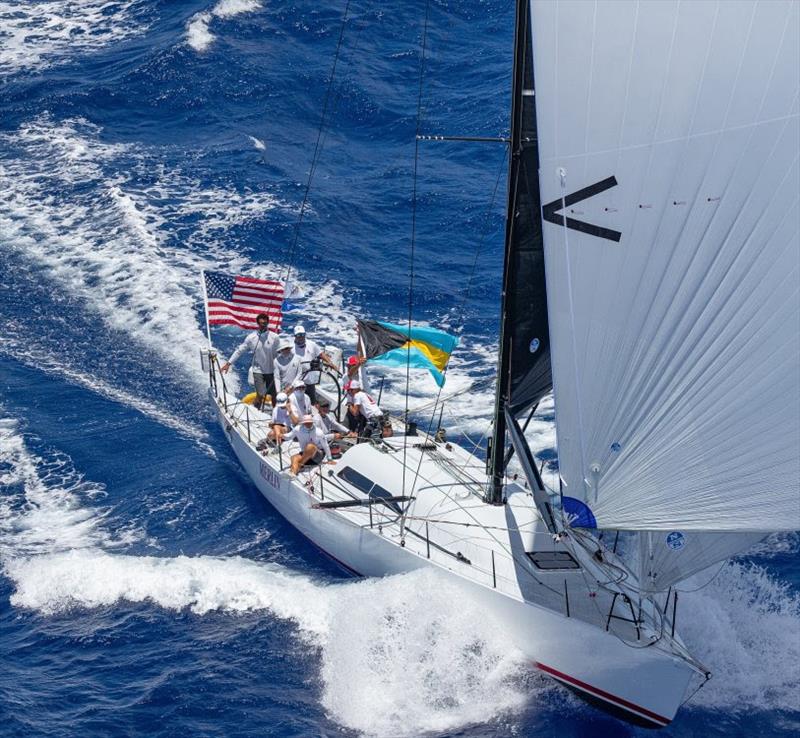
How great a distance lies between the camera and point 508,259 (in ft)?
61.3

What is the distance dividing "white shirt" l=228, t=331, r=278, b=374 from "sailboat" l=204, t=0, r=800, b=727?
7423mm

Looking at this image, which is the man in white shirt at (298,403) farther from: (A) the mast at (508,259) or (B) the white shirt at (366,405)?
(A) the mast at (508,259)

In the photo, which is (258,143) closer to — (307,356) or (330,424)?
(307,356)

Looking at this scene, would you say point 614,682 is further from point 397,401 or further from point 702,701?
point 397,401

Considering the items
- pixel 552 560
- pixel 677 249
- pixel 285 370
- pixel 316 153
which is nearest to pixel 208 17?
pixel 316 153

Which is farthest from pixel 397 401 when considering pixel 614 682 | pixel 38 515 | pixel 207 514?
pixel 614 682

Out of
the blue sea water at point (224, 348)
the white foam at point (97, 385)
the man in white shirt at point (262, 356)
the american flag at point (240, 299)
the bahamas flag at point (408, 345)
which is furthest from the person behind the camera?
the white foam at point (97, 385)

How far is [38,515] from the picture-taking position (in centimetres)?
2334

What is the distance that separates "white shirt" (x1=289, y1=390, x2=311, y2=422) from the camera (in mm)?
23938

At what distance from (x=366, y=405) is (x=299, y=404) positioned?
1.27 m

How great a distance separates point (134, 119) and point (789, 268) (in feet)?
86.6

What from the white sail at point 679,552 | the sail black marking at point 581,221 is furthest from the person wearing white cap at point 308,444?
the sail black marking at point 581,221

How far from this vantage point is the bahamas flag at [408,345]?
23.1m

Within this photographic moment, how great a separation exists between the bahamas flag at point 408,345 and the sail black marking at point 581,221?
6131 millimetres
